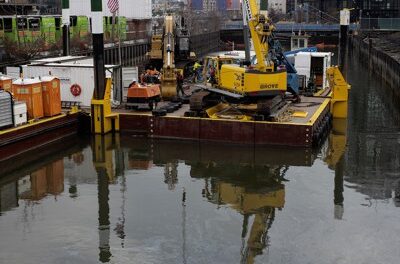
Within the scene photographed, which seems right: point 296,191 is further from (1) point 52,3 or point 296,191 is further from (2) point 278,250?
(1) point 52,3

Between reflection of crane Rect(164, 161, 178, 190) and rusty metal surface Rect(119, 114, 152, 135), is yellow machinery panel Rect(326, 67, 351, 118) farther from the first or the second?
reflection of crane Rect(164, 161, 178, 190)

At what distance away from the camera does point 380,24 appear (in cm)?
9844

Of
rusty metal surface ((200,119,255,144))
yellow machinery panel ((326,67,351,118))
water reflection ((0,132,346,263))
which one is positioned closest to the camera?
water reflection ((0,132,346,263))

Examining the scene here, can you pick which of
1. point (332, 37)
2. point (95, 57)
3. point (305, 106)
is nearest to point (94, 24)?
point (95, 57)

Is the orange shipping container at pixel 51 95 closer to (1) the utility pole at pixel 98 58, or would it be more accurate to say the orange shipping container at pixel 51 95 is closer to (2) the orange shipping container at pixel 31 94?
(2) the orange shipping container at pixel 31 94

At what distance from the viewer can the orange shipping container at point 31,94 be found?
23125mm

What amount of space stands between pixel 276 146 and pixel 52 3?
3991 inches

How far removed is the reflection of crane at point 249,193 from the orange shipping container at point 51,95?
7183 millimetres

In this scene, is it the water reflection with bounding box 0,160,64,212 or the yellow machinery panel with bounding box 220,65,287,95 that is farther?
the yellow machinery panel with bounding box 220,65,287,95

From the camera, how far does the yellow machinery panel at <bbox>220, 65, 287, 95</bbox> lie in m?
23.5

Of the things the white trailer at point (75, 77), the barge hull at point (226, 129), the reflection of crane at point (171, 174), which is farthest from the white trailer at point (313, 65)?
the reflection of crane at point (171, 174)

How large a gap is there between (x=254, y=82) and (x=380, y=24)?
82081 millimetres

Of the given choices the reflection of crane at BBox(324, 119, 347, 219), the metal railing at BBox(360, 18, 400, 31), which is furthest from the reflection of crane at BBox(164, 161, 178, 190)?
the metal railing at BBox(360, 18, 400, 31)

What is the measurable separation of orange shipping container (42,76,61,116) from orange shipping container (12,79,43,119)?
243 millimetres
